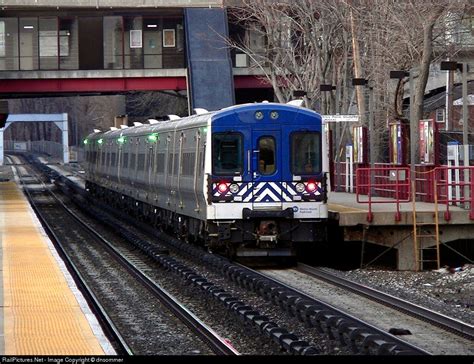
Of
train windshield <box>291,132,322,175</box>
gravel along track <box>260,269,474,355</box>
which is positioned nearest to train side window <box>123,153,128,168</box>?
train windshield <box>291,132,322,175</box>

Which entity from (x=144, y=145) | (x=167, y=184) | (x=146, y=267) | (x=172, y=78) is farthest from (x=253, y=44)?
(x=146, y=267)

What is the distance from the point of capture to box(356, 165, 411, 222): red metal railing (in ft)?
83.9

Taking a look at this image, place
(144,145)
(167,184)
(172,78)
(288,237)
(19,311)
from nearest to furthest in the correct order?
1. (19,311)
2. (288,237)
3. (167,184)
4. (144,145)
5. (172,78)

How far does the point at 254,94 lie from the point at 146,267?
36638 mm

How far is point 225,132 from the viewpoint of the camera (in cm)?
2317

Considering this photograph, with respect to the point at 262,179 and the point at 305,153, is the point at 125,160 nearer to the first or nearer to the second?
the point at 305,153

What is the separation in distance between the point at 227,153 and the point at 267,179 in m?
0.90

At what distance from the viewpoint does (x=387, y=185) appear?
26953 mm

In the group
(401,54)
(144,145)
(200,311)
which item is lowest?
(200,311)

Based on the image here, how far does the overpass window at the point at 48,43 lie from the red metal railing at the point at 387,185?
2022 centimetres

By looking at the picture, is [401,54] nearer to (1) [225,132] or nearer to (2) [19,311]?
(1) [225,132]

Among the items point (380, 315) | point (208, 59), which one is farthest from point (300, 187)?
point (208, 59)

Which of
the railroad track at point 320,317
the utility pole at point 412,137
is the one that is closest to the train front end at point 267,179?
the railroad track at point 320,317

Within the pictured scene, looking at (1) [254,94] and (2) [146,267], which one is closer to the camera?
(2) [146,267]
